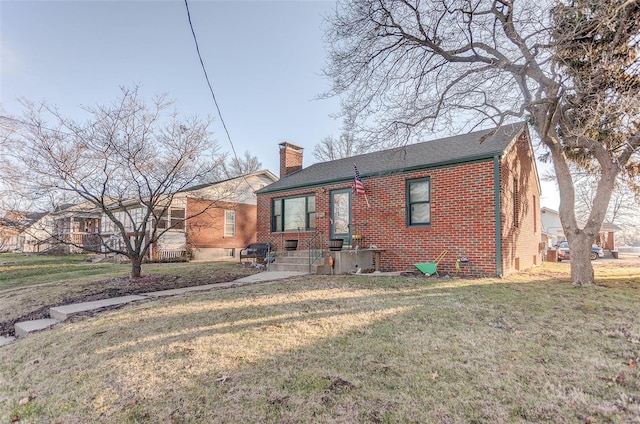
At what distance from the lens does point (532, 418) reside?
2279 millimetres

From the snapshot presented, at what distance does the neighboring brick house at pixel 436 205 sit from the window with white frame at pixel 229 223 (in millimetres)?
6480

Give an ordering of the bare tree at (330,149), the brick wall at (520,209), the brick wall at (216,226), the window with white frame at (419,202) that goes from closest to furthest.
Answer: the brick wall at (520,209), the window with white frame at (419,202), the brick wall at (216,226), the bare tree at (330,149)

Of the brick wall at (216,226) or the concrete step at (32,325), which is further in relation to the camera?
the brick wall at (216,226)

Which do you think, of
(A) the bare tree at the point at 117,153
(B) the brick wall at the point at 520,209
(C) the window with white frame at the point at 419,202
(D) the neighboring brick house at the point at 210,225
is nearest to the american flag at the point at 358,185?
(C) the window with white frame at the point at 419,202

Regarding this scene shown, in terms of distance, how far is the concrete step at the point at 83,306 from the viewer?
18.1 feet

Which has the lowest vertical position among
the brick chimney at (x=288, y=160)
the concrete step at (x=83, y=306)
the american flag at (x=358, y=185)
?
the concrete step at (x=83, y=306)

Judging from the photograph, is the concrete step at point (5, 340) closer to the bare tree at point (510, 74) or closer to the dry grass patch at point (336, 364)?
the dry grass patch at point (336, 364)

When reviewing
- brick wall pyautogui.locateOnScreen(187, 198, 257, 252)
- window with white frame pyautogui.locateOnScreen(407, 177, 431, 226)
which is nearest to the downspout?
window with white frame pyautogui.locateOnScreen(407, 177, 431, 226)

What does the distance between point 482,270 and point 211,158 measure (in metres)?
8.28

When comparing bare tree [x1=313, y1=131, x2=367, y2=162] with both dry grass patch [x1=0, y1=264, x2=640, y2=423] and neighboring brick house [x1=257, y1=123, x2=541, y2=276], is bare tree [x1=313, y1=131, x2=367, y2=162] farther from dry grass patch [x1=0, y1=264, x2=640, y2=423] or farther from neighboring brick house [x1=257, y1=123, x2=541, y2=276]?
dry grass patch [x1=0, y1=264, x2=640, y2=423]

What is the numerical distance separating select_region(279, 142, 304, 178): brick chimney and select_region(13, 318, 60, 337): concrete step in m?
11.8

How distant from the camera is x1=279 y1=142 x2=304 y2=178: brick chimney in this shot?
16344mm

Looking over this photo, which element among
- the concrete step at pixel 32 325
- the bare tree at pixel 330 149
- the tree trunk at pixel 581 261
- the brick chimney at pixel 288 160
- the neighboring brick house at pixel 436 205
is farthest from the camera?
the bare tree at pixel 330 149

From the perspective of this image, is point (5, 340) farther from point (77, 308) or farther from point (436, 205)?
point (436, 205)
